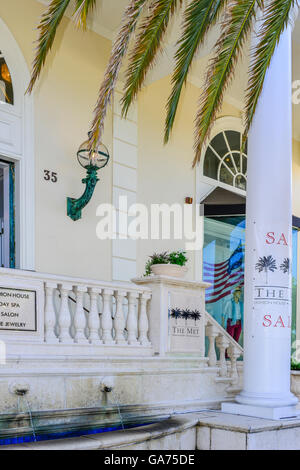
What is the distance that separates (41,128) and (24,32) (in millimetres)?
1432

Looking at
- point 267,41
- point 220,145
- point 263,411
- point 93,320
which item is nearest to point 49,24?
point 267,41

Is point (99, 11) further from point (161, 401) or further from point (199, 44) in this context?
point (161, 401)

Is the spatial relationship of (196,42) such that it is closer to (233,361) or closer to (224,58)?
(224,58)

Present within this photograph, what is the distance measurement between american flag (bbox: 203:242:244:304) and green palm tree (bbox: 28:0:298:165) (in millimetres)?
6251

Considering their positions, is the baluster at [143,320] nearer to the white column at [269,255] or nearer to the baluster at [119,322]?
the baluster at [119,322]

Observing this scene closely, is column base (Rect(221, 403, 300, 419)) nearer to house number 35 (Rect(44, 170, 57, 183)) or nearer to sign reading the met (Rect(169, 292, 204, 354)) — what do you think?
sign reading the met (Rect(169, 292, 204, 354))

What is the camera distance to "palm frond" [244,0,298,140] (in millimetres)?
4602

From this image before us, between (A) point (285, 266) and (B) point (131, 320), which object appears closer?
(A) point (285, 266)

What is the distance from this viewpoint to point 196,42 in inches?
210

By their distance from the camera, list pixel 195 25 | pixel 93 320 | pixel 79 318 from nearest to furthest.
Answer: pixel 195 25
pixel 79 318
pixel 93 320

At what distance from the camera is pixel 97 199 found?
9.24 metres

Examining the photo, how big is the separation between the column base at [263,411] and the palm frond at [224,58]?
283 cm

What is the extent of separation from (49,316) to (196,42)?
3041 millimetres

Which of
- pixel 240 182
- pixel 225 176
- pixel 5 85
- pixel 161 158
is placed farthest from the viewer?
pixel 240 182
